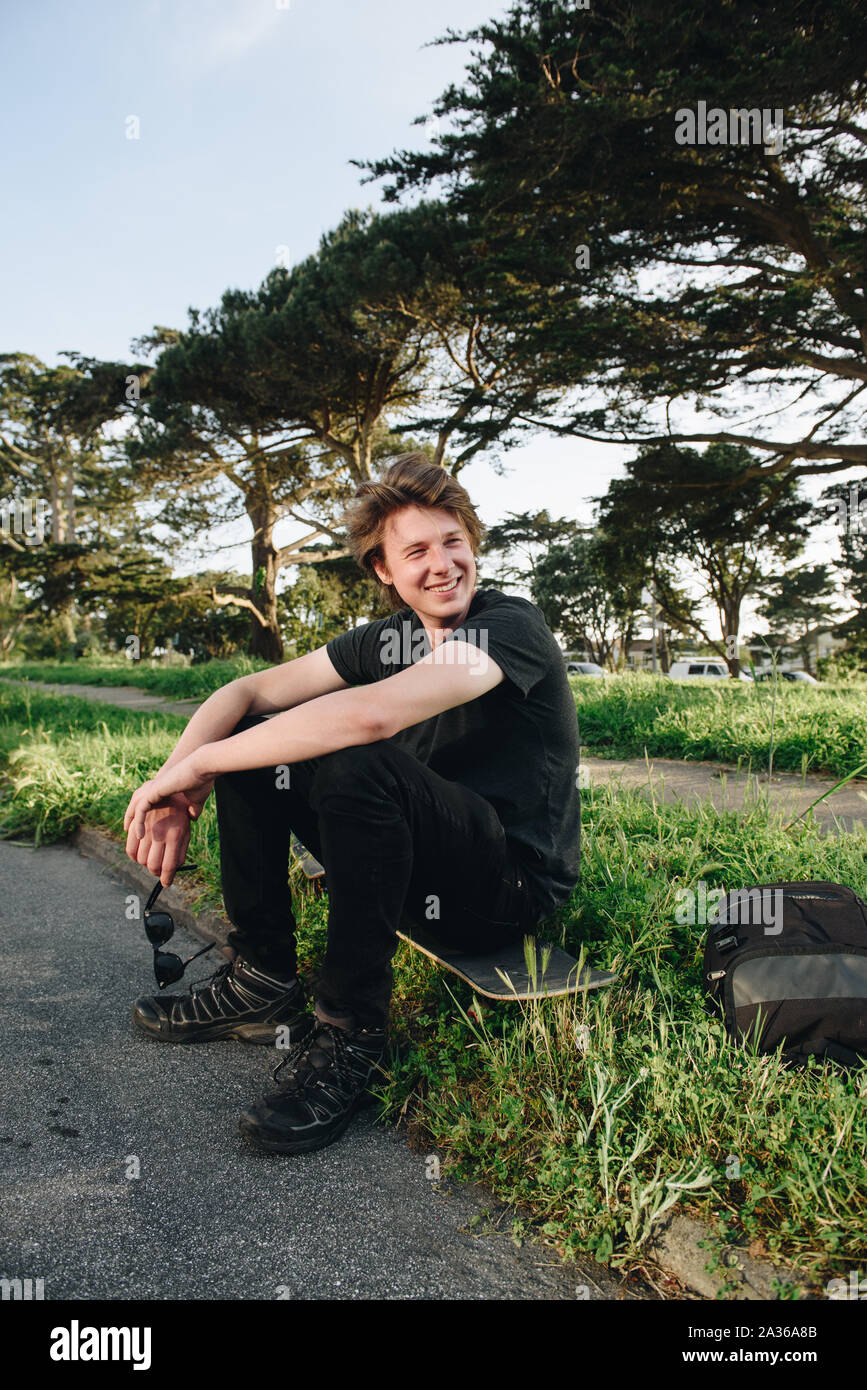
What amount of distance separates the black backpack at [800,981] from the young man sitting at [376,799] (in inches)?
18.7

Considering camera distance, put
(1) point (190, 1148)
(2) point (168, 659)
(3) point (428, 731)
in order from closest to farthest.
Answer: (1) point (190, 1148) → (3) point (428, 731) → (2) point (168, 659)

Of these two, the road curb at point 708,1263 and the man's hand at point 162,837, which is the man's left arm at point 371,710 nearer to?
the man's hand at point 162,837

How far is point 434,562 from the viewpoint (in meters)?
2.30

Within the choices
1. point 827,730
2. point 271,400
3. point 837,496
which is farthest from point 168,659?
point 827,730

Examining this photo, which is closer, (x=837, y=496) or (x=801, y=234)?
(x=801, y=234)

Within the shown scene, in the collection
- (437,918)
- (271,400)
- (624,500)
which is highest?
(271,400)

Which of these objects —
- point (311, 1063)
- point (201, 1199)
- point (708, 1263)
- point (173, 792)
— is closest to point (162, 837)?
point (173, 792)

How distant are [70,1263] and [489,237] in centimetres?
1061

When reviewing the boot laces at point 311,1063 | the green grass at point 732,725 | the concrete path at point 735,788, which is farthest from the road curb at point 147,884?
the green grass at point 732,725

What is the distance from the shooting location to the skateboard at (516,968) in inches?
73.9

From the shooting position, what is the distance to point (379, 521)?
2459mm

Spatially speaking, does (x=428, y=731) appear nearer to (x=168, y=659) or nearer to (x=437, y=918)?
(x=437, y=918)

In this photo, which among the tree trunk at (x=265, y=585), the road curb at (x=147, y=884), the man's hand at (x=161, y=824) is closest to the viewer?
the man's hand at (x=161, y=824)

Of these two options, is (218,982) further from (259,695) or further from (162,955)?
(259,695)
